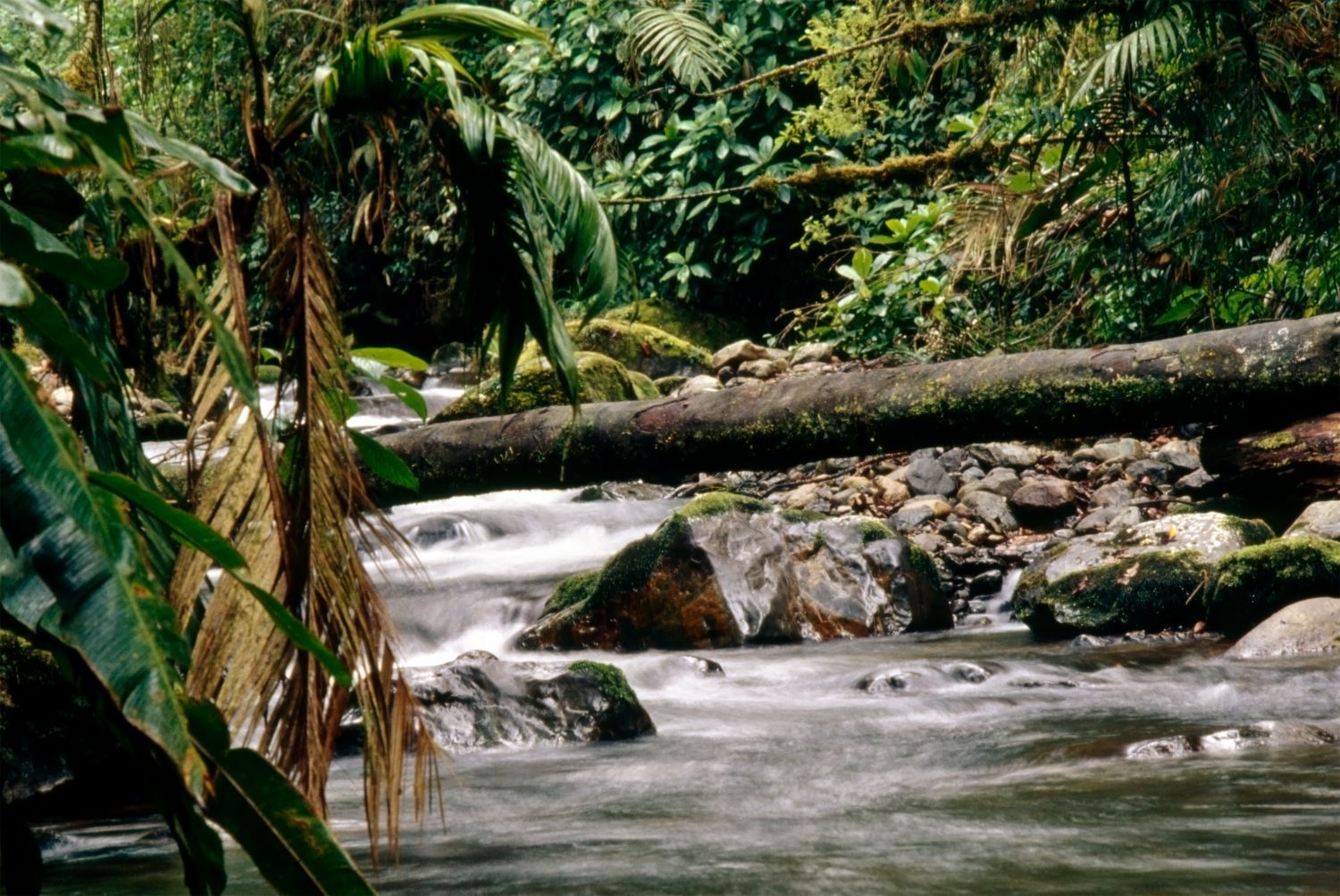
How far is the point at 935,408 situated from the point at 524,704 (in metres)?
2.61

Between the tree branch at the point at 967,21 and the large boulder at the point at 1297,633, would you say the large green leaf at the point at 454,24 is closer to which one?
the tree branch at the point at 967,21

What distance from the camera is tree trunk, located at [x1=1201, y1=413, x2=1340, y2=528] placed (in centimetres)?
798

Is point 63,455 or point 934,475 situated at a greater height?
point 63,455

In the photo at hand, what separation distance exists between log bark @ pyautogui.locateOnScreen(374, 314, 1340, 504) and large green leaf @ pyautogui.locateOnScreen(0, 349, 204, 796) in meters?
2.79

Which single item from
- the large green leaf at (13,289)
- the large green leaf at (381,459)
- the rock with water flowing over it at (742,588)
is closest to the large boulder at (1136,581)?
the rock with water flowing over it at (742,588)

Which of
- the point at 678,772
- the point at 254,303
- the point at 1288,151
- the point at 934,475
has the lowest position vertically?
the point at 678,772

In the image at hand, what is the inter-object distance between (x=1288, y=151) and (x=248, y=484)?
5558 millimetres

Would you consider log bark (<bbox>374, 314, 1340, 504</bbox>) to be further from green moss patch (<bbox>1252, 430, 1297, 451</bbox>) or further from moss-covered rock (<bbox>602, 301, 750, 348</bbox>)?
moss-covered rock (<bbox>602, 301, 750, 348</bbox>)

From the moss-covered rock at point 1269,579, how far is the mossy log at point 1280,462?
0.99 meters

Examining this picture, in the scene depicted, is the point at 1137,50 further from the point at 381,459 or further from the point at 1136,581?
the point at 381,459

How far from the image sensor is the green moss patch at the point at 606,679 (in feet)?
19.1

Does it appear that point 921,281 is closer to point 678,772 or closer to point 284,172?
point 678,772

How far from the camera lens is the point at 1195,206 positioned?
7.20 metres

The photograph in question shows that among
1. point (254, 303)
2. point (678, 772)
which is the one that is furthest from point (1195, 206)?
point (254, 303)
